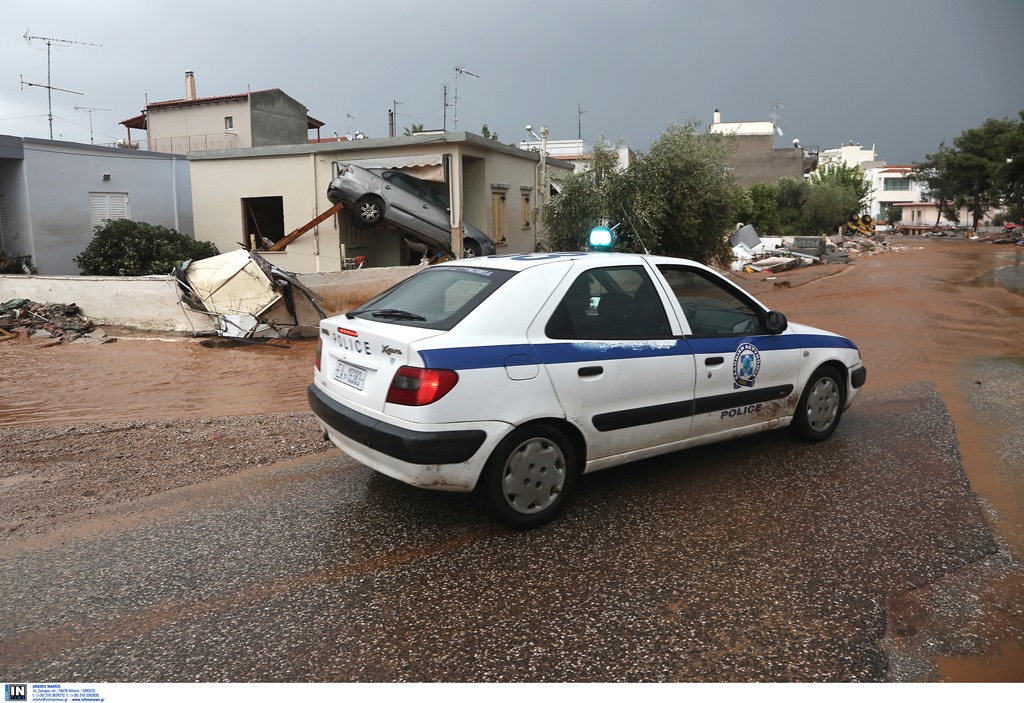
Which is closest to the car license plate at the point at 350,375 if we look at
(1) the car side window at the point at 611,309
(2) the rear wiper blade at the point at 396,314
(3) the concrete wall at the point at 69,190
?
(2) the rear wiper blade at the point at 396,314

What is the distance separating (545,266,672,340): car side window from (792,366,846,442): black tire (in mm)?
1565

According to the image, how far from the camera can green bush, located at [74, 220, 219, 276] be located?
647 inches

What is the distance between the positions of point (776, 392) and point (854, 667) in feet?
8.36

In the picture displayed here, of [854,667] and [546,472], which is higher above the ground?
[546,472]

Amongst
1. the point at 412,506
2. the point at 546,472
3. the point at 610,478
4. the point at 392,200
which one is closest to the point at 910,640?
the point at 546,472

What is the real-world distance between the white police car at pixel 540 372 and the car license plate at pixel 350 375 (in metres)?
0.01

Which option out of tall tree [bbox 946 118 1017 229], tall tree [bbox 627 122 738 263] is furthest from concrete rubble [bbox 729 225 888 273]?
tall tree [bbox 946 118 1017 229]

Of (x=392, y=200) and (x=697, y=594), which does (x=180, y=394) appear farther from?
(x=392, y=200)

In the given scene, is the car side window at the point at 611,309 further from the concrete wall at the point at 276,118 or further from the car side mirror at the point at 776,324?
the concrete wall at the point at 276,118

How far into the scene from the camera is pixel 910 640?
10.3 feet

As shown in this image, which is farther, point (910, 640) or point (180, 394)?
point (180, 394)

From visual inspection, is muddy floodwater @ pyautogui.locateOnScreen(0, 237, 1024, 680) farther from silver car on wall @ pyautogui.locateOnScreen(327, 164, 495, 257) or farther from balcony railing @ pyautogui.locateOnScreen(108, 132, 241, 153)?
balcony railing @ pyautogui.locateOnScreen(108, 132, 241, 153)

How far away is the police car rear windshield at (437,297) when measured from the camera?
13.5 feet

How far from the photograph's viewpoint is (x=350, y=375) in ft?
14.1
